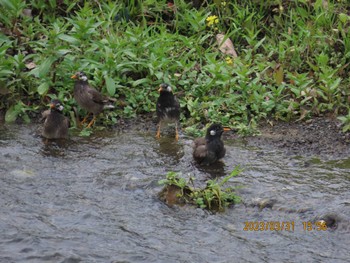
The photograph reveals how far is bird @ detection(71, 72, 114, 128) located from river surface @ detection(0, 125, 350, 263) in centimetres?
52

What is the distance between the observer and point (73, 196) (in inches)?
291

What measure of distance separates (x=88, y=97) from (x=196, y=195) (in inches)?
119

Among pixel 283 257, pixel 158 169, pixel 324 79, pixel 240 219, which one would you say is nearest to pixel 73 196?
pixel 158 169

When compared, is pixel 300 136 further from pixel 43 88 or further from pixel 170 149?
pixel 43 88

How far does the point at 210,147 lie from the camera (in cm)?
824

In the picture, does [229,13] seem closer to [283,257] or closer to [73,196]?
[73,196]

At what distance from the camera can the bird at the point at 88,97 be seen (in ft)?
31.5

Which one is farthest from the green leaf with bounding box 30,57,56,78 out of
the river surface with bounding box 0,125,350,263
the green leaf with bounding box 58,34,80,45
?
the river surface with bounding box 0,125,350,263

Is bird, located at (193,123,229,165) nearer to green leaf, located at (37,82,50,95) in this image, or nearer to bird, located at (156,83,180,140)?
bird, located at (156,83,180,140)

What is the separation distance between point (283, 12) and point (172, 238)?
6.22 m

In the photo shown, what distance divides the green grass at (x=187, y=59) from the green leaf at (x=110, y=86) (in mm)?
13
